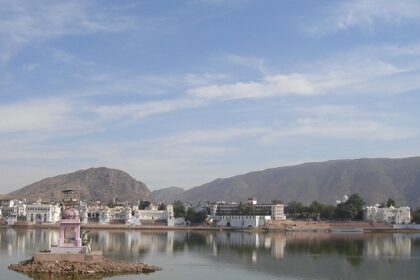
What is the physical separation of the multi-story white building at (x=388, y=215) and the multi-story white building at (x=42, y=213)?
37044 mm

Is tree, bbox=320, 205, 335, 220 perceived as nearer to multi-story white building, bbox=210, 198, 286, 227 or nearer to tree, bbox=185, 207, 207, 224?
multi-story white building, bbox=210, 198, 286, 227

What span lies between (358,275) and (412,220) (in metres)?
52.7

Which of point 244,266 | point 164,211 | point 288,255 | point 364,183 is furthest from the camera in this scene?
point 364,183

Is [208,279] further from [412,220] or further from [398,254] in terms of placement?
[412,220]

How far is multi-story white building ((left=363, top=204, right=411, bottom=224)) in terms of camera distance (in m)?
76.6

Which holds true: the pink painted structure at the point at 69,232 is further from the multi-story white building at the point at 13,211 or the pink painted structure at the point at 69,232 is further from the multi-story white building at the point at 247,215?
the multi-story white building at the point at 13,211

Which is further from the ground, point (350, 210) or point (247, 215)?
point (350, 210)

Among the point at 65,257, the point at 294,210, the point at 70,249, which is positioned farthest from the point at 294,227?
the point at 65,257

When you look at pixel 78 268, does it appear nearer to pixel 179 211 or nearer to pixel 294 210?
pixel 179 211

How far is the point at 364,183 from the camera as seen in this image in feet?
616

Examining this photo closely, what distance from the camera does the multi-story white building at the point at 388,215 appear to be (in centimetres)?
7656

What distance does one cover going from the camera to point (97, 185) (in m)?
163

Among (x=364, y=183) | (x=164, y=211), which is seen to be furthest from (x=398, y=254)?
(x=364, y=183)

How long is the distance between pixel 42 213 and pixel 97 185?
3358 inches
